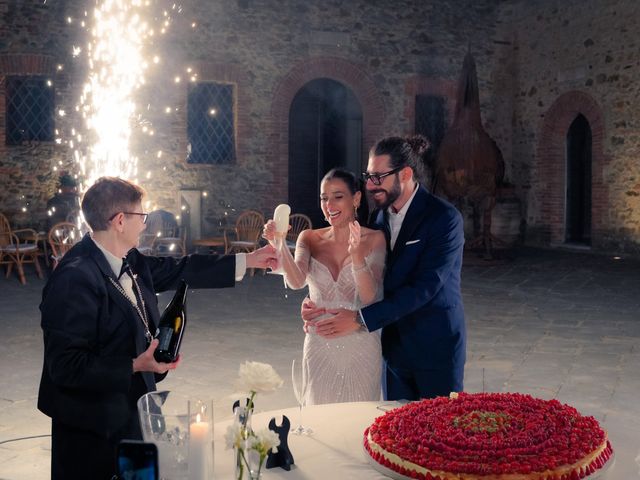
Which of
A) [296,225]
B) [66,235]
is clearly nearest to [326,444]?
[66,235]

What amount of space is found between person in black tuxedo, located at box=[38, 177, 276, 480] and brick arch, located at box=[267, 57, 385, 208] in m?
10.6

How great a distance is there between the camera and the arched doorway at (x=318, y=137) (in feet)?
44.5

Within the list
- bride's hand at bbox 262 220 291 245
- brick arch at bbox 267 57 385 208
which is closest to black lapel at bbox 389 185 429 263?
bride's hand at bbox 262 220 291 245

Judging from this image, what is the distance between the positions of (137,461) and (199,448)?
161 millimetres

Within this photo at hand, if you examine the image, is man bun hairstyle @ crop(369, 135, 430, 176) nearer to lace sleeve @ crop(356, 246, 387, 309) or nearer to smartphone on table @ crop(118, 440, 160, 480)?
lace sleeve @ crop(356, 246, 387, 309)

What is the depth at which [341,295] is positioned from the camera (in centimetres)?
322

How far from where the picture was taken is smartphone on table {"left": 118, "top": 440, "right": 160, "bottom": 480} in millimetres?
1509

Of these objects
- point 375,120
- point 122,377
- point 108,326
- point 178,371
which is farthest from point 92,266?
point 375,120

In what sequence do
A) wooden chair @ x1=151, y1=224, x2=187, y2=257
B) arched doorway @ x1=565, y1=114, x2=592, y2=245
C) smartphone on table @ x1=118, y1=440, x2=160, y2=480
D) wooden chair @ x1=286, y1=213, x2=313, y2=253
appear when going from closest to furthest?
1. smartphone on table @ x1=118, y1=440, x2=160, y2=480
2. wooden chair @ x1=151, y1=224, x2=187, y2=257
3. wooden chair @ x1=286, y1=213, x2=313, y2=253
4. arched doorway @ x1=565, y1=114, x2=592, y2=245

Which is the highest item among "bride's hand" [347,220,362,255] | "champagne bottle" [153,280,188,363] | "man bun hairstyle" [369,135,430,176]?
"man bun hairstyle" [369,135,430,176]

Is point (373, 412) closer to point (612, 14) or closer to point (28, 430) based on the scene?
point (28, 430)

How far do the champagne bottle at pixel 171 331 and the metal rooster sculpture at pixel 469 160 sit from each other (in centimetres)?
1020

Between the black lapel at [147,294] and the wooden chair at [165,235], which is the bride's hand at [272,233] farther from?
the wooden chair at [165,235]

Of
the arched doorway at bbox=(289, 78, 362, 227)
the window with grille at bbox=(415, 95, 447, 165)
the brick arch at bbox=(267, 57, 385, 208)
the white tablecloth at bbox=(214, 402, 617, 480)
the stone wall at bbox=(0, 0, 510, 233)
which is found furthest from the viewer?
the window with grille at bbox=(415, 95, 447, 165)
